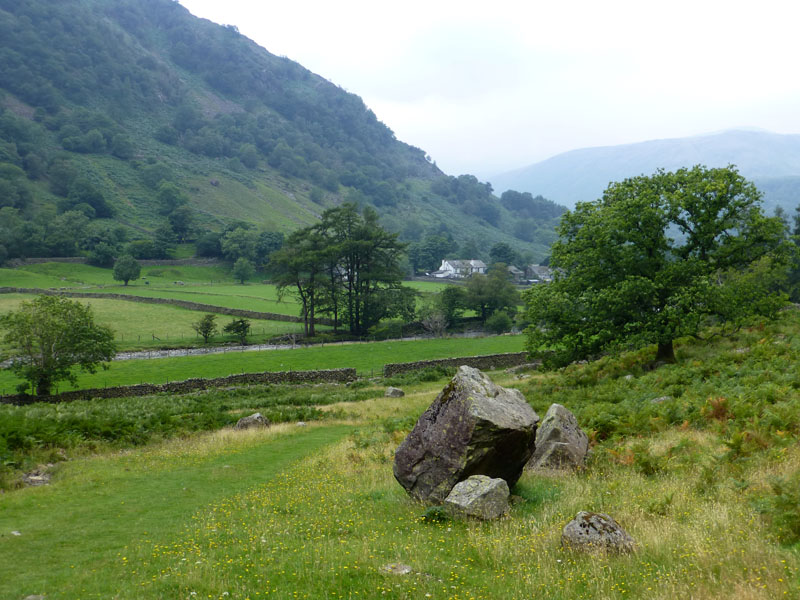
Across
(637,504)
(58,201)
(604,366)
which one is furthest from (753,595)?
(58,201)

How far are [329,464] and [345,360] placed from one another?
4272cm

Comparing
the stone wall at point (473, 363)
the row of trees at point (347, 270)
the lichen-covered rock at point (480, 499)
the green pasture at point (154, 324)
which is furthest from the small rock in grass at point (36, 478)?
the row of trees at point (347, 270)

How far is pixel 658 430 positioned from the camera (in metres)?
17.1

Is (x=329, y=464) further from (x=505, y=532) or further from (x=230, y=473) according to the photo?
(x=505, y=532)

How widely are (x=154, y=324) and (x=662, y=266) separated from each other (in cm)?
6947

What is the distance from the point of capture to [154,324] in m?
78.2

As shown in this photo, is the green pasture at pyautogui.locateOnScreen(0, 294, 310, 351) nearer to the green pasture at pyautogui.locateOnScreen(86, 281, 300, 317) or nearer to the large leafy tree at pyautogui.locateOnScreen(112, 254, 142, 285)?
the green pasture at pyautogui.locateOnScreen(86, 281, 300, 317)

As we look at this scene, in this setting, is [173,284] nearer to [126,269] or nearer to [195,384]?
[126,269]

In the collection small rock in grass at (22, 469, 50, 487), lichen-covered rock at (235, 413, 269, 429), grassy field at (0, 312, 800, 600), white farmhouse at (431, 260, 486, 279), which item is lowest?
lichen-covered rock at (235, 413, 269, 429)

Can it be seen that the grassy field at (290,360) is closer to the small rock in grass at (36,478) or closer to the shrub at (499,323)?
the shrub at (499,323)

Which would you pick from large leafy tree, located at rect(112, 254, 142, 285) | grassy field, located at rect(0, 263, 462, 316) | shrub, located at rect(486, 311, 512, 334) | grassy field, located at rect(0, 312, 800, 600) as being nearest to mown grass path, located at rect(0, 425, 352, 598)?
grassy field, located at rect(0, 312, 800, 600)

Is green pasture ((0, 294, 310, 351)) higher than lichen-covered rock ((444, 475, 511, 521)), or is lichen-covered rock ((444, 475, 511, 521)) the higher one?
lichen-covered rock ((444, 475, 511, 521))

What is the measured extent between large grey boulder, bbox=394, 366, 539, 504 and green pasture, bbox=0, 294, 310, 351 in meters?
60.0

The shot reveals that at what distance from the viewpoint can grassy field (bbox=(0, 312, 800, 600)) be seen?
8.17 metres
